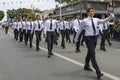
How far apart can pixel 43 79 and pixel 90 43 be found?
1707 millimetres

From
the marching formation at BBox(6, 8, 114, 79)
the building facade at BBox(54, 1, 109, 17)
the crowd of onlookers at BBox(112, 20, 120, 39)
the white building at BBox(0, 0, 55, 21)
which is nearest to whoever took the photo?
the marching formation at BBox(6, 8, 114, 79)

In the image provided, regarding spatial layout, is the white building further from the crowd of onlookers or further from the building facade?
the crowd of onlookers

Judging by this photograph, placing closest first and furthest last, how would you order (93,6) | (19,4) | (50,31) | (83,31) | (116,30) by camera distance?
1. (83,31)
2. (50,31)
3. (116,30)
4. (93,6)
5. (19,4)

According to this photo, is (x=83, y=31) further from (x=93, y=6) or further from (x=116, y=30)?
(x=93, y=6)

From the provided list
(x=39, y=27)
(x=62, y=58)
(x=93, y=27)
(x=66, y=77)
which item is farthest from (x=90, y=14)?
(x=39, y=27)

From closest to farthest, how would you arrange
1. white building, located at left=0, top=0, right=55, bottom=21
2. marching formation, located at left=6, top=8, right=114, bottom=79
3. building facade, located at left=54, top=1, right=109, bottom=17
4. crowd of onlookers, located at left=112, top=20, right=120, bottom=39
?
marching formation, located at left=6, top=8, right=114, bottom=79
crowd of onlookers, located at left=112, top=20, right=120, bottom=39
building facade, located at left=54, top=1, right=109, bottom=17
white building, located at left=0, top=0, right=55, bottom=21

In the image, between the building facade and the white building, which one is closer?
the building facade

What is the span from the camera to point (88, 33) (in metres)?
11.4

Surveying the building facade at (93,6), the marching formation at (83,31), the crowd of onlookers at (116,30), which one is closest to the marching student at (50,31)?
the marching formation at (83,31)

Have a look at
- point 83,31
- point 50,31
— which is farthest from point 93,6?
point 83,31

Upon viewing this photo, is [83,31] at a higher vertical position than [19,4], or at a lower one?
higher

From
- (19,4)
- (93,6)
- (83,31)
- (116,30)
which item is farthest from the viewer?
(19,4)

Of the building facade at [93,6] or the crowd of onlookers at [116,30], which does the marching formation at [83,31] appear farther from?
the building facade at [93,6]

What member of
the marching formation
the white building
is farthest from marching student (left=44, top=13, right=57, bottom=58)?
the white building
